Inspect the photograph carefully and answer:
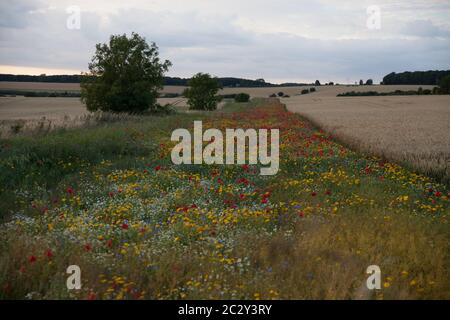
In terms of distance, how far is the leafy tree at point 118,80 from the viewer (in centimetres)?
3609

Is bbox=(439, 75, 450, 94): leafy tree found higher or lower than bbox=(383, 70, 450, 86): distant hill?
lower

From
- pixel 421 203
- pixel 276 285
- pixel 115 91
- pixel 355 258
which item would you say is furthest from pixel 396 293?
pixel 115 91

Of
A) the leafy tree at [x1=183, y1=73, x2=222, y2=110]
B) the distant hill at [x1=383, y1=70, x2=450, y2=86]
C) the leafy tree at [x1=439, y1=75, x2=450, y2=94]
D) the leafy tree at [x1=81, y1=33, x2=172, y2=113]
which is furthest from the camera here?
the distant hill at [x1=383, y1=70, x2=450, y2=86]

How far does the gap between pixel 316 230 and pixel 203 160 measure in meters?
7.08

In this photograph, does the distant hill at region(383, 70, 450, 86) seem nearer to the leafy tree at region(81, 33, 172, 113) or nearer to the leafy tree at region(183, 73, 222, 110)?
the leafy tree at region(183, 73, 222, 110)

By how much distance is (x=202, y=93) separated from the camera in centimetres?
6456

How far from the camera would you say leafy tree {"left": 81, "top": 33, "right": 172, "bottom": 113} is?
36.1 m

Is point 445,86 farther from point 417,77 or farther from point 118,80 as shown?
point 118,80

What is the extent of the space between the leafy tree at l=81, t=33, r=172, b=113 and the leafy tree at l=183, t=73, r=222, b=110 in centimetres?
2661

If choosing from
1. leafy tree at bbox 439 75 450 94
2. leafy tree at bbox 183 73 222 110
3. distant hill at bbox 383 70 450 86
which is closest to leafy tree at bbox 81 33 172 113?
leafy tree at bbox 183 73 222 110

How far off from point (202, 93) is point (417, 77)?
9851 cm

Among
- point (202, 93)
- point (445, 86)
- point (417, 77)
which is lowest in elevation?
point (202, 93)

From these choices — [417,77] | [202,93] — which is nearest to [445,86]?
[417,77]

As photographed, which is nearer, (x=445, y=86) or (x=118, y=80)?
(x=118, y=80)
